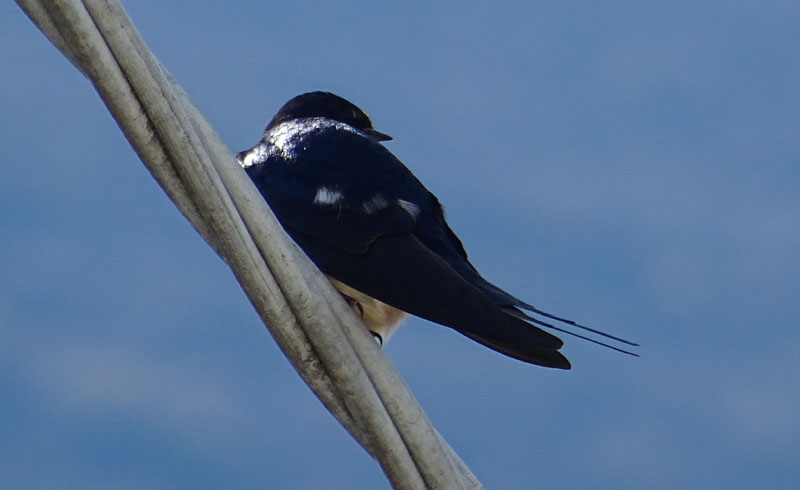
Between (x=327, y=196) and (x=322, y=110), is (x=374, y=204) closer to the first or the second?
(x=327, y=196)

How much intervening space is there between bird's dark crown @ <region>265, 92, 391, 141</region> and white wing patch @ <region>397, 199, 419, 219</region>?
394 mm

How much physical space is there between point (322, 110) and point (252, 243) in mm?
1033

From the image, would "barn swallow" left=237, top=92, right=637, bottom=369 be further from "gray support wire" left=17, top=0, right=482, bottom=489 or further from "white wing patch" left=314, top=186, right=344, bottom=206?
"gray support wire" left=17, top=0, right=482, bottom=489

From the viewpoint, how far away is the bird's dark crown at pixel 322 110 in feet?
5.38

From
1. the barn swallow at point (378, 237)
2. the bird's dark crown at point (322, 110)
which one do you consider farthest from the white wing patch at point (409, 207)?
the bird's dark crown at point (322, 110)

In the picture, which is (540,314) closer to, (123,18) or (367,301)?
(367,301)

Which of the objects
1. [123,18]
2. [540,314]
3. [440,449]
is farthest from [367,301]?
[123,18]

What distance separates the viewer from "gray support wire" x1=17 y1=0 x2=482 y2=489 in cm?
61

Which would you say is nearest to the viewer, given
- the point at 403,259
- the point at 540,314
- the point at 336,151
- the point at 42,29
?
the point at 42,29

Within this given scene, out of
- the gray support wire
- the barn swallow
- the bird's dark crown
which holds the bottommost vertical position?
the gray support wire

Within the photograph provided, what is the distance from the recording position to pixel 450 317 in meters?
1.07

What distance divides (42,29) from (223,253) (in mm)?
156

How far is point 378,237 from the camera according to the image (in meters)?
1.20

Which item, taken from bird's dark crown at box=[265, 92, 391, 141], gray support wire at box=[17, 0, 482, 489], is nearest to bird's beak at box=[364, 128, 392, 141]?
bird's dark crown at box=[265, 92, 391, 141]
